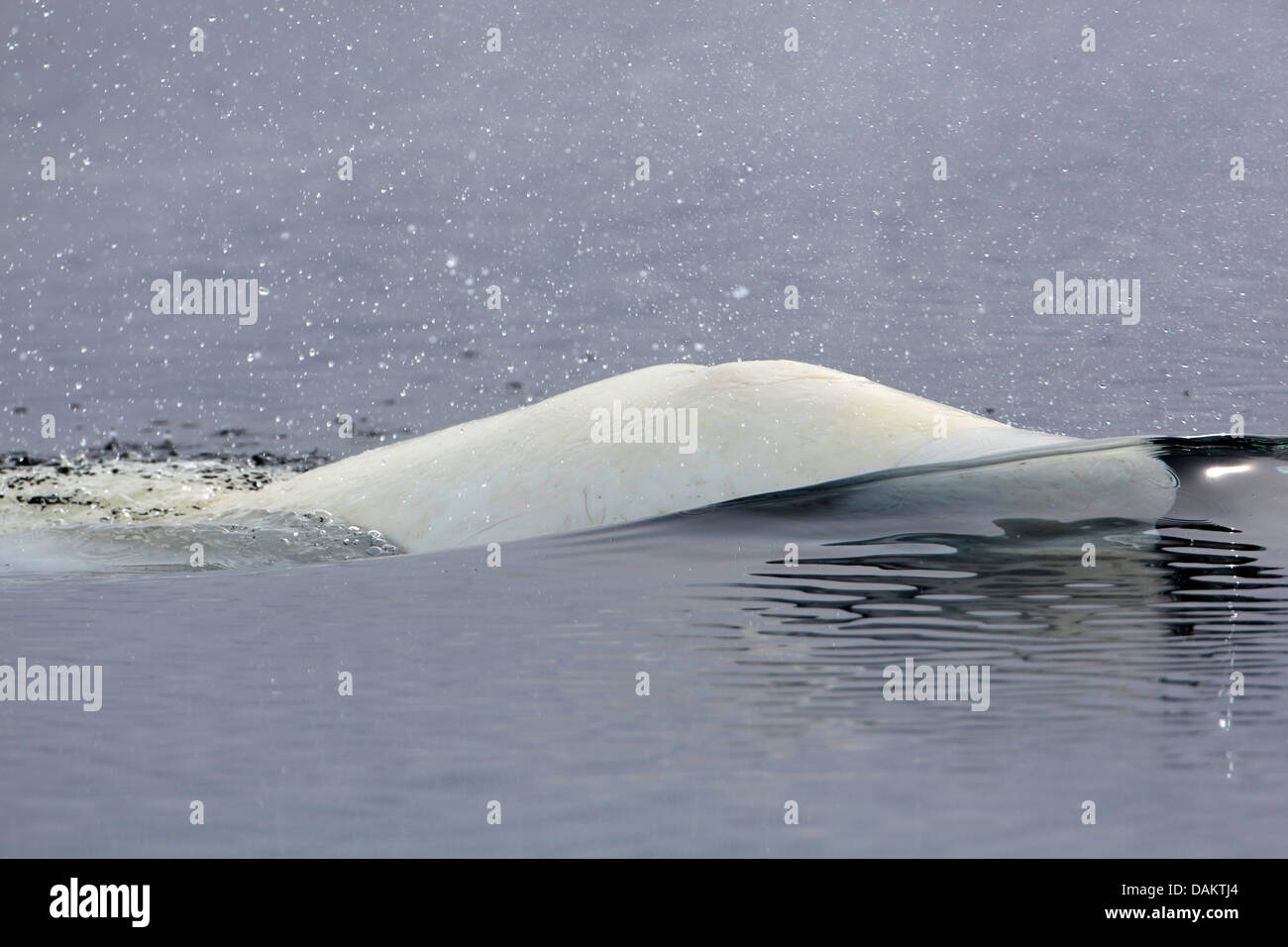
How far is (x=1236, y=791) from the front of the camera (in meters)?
2.55

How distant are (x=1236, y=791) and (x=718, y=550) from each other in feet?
10.2

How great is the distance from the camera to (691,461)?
6.34 metres

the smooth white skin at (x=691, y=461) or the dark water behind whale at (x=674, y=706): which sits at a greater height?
the smooth white skin at (x=691, y=461)

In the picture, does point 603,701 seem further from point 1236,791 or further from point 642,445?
point 642,445

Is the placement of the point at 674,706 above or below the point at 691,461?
below

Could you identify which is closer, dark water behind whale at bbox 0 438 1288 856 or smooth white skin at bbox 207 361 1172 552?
dark water behind whale at bbox 0 438 1288 856

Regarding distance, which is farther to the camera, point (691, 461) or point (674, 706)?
point (691, 461)

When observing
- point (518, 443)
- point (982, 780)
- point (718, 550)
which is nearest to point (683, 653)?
point (982, 780)

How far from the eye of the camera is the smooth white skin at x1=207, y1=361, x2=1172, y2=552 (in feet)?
20.3

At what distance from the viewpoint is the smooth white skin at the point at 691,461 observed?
244 inches

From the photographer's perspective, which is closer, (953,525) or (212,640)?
(212,640)

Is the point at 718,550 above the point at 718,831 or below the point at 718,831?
above

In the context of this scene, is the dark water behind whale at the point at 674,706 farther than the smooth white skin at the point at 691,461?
No

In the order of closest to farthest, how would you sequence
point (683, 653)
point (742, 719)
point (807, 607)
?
point (742, 719), point (683, 653), point (807, 607)
